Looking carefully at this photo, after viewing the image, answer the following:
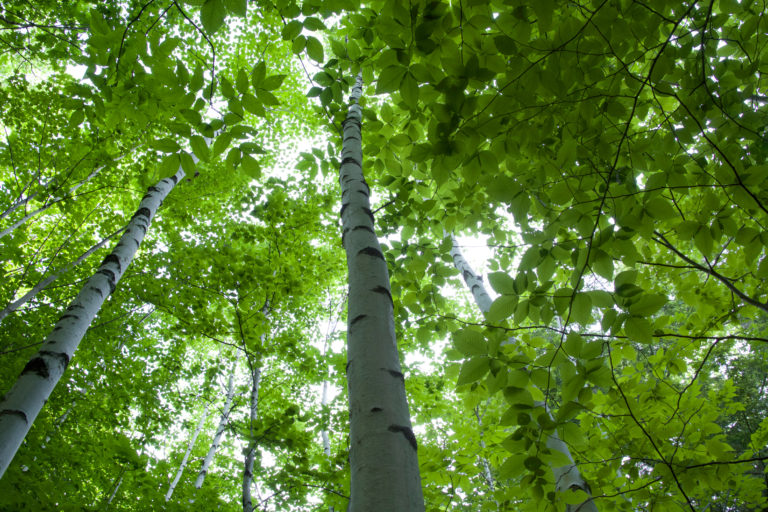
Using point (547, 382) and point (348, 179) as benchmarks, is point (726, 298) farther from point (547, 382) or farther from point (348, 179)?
point (348, 179)

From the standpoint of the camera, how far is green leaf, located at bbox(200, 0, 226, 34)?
1.16 meters

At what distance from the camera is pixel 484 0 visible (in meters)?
1.13

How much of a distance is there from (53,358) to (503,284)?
105 inches

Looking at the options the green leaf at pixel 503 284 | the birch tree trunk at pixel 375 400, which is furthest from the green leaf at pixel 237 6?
the green leaf at pixel 503 284

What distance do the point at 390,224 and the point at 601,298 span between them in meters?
1.64

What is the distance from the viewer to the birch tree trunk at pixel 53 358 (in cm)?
176

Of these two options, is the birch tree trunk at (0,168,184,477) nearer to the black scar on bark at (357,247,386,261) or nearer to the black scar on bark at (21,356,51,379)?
the black scar on bark at (21,356,51,379)

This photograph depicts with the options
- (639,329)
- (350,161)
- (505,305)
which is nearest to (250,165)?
(350,161)

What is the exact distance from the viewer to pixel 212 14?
1.18m

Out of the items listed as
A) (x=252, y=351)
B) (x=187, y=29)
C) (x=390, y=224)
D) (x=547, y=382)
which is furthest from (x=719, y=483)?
(x=187, y=29)

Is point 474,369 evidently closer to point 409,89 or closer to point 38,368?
point 409,89

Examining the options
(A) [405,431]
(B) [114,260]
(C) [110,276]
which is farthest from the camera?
(B) [114,260]

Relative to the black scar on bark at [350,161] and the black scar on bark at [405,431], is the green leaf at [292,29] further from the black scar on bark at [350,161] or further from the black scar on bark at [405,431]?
the black scar on bark at [405,431]

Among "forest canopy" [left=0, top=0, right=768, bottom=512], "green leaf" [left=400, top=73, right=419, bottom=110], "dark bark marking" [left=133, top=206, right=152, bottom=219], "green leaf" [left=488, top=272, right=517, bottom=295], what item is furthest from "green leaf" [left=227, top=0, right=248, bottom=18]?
"dark bark marking" [left=133, top=206, right=152, bottom=219]
